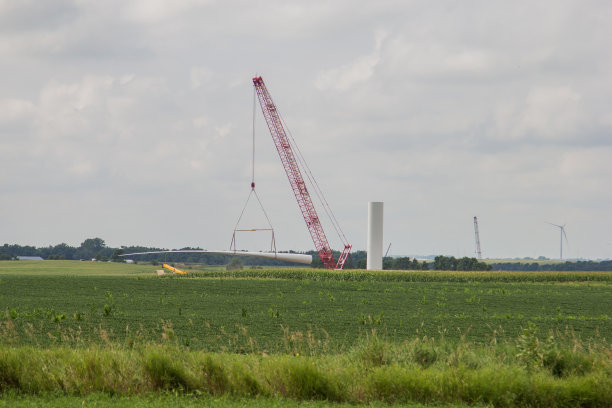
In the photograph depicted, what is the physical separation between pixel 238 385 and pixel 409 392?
3968 mm

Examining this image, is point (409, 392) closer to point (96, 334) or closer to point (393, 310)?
point (96, 334)

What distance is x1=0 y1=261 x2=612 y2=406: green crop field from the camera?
52.5 ft

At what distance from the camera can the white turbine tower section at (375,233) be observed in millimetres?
92375

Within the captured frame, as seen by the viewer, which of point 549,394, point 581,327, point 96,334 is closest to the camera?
point 549,394

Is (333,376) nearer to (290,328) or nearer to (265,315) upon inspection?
(290,328)

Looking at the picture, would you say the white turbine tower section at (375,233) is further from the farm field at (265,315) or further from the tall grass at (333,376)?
the tall grass at (333,376)

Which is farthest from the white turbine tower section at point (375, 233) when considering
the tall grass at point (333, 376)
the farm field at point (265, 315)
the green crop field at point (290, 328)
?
the tall grass at point (333, 376)

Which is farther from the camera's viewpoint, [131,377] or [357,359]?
[357,359]

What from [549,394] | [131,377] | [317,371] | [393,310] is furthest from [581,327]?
[131,377]

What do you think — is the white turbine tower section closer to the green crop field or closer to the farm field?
the green crop field

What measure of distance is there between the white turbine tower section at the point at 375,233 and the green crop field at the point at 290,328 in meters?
28.8

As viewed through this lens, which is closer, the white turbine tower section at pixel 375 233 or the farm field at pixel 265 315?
the farm field at pixel 265 315

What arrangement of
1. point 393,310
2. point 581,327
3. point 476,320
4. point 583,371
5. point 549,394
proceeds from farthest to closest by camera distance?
point 393,310 → point 476,320 → point 581,327 → point 583,371 → point 549,394

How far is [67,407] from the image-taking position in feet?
45.5
